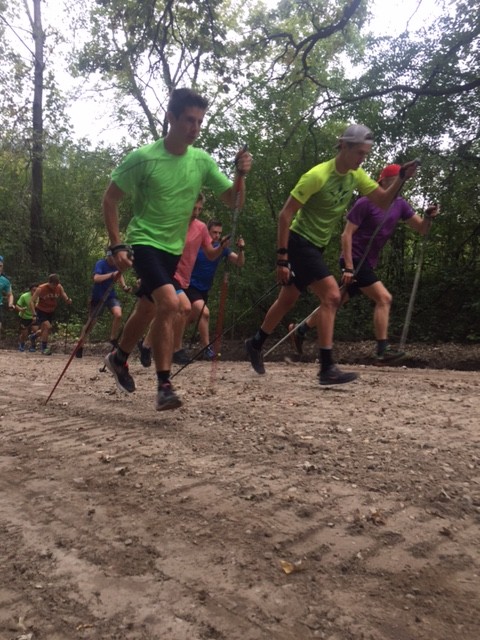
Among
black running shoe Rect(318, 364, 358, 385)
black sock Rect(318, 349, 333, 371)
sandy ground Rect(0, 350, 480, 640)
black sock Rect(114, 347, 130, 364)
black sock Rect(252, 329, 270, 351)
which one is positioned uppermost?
black sock Rect(252, 329, 270, 351)

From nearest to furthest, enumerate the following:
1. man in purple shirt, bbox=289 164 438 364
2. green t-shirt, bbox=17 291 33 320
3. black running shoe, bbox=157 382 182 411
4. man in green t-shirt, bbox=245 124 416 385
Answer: black running shoe, bbox=157 382 182 411, man in green t-shirt, bbox=245 124 416 385, man in purple shirt, bbox=289 164 438 364, green t-shirt, bbox=17 291 33 320

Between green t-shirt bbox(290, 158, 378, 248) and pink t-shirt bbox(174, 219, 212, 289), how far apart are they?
2.05 meters

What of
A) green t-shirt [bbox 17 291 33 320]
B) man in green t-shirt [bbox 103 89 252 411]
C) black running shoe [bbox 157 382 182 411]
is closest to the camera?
black running shoe [bbox 157 382 182 411]

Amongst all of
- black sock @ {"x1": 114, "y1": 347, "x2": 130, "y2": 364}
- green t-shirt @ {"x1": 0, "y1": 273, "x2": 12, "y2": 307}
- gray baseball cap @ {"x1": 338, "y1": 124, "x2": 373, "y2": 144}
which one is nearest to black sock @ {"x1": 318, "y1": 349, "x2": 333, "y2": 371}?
black sock @ {"x1": 114, "y1": 347, "x2": 130, "y2": 364}

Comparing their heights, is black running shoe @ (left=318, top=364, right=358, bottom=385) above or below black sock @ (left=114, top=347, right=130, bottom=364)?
below

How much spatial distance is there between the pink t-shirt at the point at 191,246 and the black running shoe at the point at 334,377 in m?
2.83

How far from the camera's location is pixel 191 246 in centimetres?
768

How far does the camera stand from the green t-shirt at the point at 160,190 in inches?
177

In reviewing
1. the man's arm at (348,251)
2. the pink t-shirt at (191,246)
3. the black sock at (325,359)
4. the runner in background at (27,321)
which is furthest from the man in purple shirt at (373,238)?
the runner in background at (27,321)

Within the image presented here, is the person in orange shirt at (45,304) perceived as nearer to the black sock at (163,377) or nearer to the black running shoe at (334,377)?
the black running shoe at (334,377)

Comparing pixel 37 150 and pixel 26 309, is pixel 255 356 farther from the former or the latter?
pixel 37 150

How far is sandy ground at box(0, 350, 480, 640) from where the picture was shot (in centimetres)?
177

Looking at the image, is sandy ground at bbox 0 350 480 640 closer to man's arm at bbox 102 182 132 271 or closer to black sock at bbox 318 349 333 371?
black sock at bbox 318 349 333 371

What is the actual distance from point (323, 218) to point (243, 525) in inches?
155
